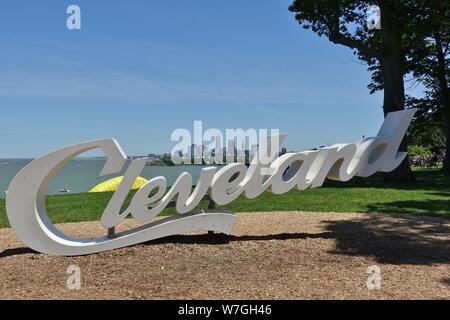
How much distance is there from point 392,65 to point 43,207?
17033 millimetres

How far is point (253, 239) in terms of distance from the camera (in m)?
8.23

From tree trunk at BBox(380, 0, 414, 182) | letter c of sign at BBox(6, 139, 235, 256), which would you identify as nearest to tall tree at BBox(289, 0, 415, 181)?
tree trunk at BBox(380, 0, 414, 182)

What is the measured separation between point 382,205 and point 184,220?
24.4 feet

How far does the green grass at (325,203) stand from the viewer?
12.0 metres

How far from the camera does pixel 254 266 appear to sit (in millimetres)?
6500

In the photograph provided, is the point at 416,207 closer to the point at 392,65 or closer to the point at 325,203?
the point at 325,203

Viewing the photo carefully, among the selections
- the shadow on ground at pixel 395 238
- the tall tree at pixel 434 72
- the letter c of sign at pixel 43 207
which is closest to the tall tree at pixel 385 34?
the tall tree at pixel 434 72

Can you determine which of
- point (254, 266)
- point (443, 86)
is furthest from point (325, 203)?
point (443, 86)

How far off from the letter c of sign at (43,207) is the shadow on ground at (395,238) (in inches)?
144

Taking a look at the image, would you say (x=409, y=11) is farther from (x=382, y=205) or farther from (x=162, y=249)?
(x=162, y=249)

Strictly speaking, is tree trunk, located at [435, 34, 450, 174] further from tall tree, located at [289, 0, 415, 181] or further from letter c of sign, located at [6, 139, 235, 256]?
letter c of sign, located at [6, 139, 235, 256]
